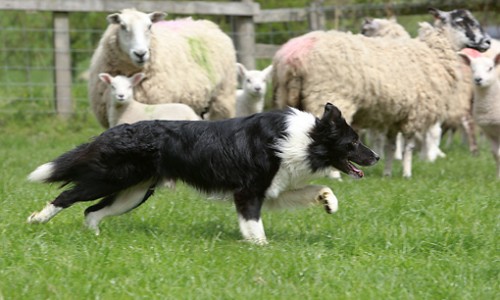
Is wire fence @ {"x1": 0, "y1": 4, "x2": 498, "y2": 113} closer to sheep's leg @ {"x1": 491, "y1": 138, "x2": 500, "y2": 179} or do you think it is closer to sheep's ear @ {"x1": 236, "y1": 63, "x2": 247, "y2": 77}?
sheep's ear @ {"x1": 236, "y1": 63, "x2": 247, "y2": 77}

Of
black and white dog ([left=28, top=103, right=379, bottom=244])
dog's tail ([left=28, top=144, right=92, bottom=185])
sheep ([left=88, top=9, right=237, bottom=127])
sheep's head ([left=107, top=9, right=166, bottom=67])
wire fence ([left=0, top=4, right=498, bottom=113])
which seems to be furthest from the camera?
wire fence ([left=0, top=4, right=498, bottom=113])

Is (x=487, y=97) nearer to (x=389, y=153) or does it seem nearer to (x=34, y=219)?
(x=389, y=153)

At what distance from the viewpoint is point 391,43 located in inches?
377

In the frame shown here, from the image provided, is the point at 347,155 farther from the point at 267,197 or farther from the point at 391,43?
the point at 391,43

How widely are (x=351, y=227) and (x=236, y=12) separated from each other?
7.81 m

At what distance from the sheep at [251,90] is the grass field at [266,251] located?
3.92 m

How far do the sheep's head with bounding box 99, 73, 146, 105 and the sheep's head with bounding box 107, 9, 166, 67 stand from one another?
20 cm

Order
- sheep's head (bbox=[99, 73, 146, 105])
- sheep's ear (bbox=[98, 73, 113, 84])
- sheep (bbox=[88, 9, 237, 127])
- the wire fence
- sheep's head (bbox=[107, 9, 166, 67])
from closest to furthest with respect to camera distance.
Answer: sheep's head (bbox=[99, 73, 146, 105]), sheep's ear (bbox=[98, 73, 113, 84]), sheep's head (bbox=[107, 9, 166, 67]), sheep (bbox=[88, 9, 237, 127]), the wire fence

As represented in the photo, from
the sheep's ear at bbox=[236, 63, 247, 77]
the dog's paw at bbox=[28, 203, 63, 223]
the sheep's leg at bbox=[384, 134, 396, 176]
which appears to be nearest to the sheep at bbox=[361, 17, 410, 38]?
the sheep's ear at bbox=[236, 63, 247, 77]

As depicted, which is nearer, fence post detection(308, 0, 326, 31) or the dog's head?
the dog's head

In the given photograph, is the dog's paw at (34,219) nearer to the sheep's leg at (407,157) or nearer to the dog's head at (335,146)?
the dog's head at (335,146)

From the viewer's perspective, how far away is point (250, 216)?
16.6 feet

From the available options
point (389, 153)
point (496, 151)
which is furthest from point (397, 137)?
point (496, 151)

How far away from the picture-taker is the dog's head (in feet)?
16.8
